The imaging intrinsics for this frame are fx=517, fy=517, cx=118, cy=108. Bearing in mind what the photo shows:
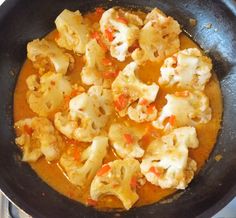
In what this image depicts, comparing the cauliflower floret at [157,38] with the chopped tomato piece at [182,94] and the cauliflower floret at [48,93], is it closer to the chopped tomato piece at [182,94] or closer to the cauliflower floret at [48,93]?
the chopped tomato piece at [182,94]

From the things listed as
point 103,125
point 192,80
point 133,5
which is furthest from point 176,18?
point 103,125

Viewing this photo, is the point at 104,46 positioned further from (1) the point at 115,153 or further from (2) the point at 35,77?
(1) the point at 115,153

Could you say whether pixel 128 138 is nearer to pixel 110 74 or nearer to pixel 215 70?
pixel 110 74

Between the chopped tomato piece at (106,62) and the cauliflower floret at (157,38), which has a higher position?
the cauliflower floret at (157,38)

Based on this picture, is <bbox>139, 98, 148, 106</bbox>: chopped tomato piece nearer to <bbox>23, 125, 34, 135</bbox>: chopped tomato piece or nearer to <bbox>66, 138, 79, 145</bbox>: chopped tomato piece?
<bbox>66, 138, 79, 145</bbox>: chopped tomato piece

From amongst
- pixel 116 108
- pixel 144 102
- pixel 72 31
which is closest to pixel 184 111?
pixel 144 102

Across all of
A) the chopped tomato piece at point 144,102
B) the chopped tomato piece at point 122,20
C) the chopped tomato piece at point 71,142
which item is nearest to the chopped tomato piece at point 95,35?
the chopped tomato piece at point 122,20
